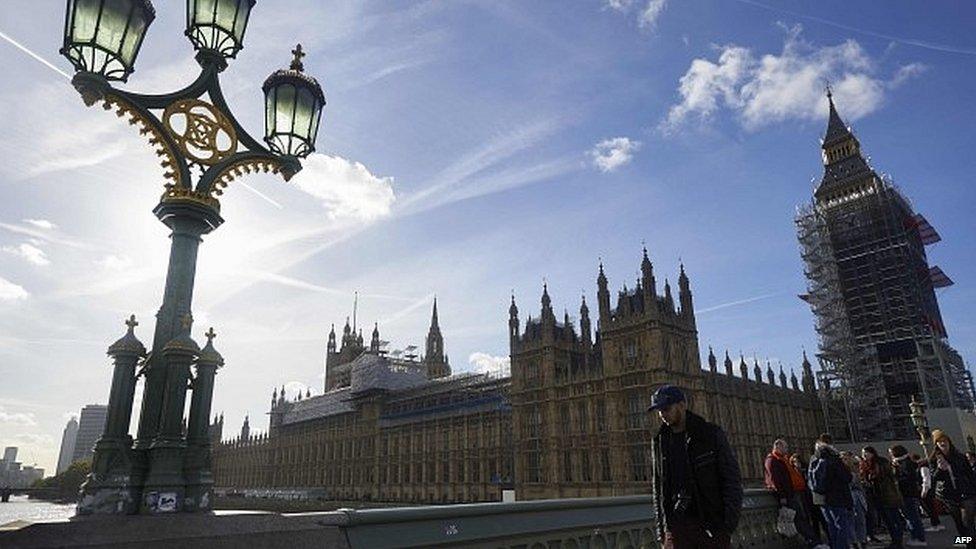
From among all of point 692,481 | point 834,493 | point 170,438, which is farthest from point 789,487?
point 170,438

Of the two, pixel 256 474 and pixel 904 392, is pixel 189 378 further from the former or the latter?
pixel 256 474

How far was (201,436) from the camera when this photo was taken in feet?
13.9

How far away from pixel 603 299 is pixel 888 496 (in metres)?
36.7

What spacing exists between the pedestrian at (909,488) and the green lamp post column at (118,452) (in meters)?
13.0

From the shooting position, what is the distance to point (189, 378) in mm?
4328

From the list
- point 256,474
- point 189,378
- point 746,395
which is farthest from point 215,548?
point 256,474

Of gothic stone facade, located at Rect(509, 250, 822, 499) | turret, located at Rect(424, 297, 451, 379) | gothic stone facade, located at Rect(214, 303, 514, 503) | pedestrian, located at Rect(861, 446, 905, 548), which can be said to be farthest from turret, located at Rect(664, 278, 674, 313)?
turret, located at Rect(424, 297, 451, 379)

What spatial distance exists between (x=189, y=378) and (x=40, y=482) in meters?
174

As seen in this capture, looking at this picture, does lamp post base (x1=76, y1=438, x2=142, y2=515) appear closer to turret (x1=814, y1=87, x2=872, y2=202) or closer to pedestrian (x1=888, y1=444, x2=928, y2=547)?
pedestrian (x1=888, y1=444, x2=928, y2=547)

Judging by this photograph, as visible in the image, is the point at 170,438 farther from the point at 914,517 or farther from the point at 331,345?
the point at 331,345

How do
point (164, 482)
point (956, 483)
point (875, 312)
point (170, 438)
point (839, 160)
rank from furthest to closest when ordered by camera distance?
point (839, 160) < point (875, 312) < point (956, 483) < point (170, 438) < point (164, 482)

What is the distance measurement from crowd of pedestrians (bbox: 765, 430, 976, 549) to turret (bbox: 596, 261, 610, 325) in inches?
1354

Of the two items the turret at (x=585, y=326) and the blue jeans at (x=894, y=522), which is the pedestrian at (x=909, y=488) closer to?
the blue jeans at (x=894, y=522)

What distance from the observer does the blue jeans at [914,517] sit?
10789 mm
